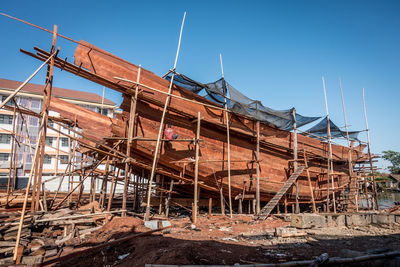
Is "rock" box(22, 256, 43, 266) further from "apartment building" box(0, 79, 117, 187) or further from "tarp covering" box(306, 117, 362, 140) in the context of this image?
"apartment building" box(0, 79, 117, 187)

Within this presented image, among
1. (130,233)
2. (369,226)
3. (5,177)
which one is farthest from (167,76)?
(5,177)

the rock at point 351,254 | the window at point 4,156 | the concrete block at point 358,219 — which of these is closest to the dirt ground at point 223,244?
the rock at point 351,254

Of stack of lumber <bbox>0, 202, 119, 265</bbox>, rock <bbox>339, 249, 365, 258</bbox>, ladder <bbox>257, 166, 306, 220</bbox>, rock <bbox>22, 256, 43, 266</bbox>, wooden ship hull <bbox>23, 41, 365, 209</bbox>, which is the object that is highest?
wooden ship hull <bbox>23, 41, 365, 209</bbox>

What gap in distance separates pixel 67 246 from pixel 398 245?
8.14 m

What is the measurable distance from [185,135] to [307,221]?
517 centimetres

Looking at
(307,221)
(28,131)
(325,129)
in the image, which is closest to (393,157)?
(325,129)

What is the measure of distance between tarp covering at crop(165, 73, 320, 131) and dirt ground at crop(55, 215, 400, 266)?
4726 mm

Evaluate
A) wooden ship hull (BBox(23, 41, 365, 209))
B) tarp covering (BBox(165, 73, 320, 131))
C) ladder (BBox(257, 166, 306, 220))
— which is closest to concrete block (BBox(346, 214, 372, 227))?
ladder (BBox(257, 166, 306, 220))

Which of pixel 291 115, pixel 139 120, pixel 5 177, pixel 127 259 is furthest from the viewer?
pixel 5 177

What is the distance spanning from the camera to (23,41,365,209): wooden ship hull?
7.82 metres

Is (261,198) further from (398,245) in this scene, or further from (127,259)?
(127,259)

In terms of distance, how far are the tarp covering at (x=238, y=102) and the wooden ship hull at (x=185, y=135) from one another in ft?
1.12

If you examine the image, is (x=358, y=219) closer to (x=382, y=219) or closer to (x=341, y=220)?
(x=341, y=220)

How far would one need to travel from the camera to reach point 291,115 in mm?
12055
